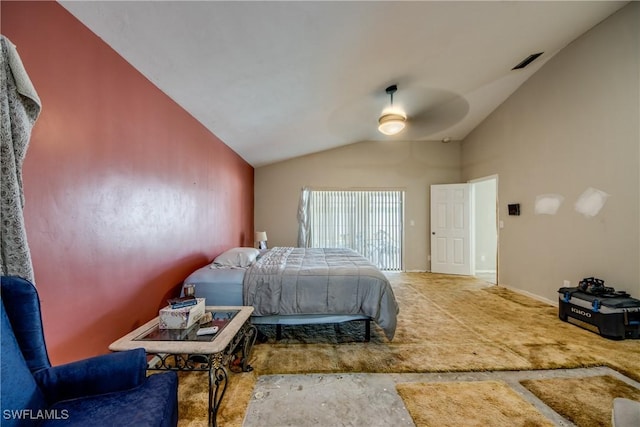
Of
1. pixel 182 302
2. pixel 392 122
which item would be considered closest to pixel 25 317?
pixel 182 302

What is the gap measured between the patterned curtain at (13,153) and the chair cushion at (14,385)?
0.67ft

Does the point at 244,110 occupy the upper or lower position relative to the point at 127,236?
upper

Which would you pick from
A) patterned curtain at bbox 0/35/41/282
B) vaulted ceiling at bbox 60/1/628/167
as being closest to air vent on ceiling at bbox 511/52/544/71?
vaulted ceiling at bbox 60/1/628/167

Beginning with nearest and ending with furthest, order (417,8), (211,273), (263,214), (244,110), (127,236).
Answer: (127,236)
(417,8)
(211,273)
(244,110)
(263,214)

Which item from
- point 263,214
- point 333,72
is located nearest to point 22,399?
point 333,72

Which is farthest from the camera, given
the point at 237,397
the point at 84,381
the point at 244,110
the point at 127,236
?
the point at 244,110

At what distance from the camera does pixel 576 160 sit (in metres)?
3.21

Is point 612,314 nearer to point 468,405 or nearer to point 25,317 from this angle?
point 468,405

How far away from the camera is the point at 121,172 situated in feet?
5.85

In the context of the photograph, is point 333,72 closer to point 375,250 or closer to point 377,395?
point 377,395

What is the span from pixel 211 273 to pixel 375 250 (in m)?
4.07

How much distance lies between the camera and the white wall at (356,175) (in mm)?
5758

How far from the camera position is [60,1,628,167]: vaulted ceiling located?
1.64 m

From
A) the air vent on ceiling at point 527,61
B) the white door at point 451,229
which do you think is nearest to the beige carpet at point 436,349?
the white door at point 451,229
